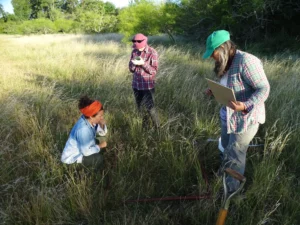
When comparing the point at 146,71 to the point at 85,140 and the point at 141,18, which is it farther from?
the point at 141,18

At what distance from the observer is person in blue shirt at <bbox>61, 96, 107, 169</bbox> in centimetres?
Answer: 251

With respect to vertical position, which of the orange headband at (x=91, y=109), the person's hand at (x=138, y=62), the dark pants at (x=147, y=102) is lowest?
the dark pants at (x=147, y=102)

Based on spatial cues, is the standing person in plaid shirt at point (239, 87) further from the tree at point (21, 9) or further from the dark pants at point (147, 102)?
the tree at point (21, 9)

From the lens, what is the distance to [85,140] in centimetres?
252

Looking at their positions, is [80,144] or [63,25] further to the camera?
[63,25]

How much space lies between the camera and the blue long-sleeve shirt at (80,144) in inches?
98.5

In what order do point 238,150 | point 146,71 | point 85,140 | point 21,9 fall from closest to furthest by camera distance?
point 238,150 → point 85,140 → point 146,71 → point 21,9

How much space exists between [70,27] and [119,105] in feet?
119

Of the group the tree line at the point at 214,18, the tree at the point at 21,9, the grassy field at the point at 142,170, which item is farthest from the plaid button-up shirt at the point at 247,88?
the tree at the point at 21,9

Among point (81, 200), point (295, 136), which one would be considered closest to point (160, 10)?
point (295, 136)

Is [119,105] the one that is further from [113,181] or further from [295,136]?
[295,136]

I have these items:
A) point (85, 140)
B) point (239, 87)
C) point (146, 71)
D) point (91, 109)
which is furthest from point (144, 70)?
point (239, 87)

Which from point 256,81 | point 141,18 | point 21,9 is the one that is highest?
point 21,9

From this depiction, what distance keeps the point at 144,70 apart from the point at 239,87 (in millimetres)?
1840
